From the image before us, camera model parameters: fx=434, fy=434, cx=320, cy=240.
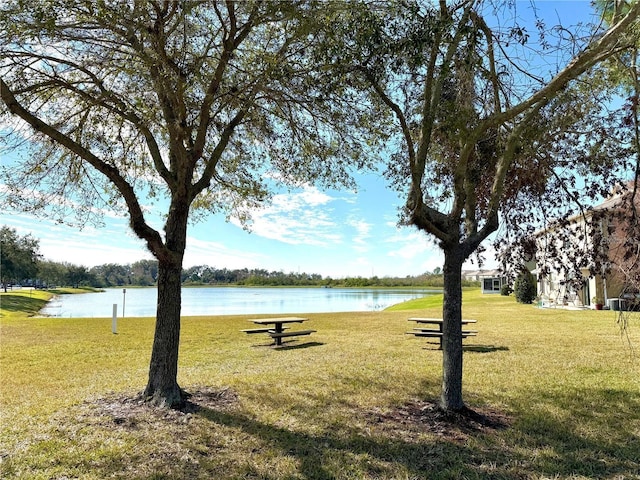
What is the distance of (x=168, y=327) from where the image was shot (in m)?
6.11

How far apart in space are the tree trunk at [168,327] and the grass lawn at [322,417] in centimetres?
32

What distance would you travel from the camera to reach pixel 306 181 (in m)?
8.43

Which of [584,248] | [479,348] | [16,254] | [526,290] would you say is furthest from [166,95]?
[16,254]

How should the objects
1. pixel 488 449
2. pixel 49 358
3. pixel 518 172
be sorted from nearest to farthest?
pixel 488 449 → pixel 518 172 → pixel 49 358

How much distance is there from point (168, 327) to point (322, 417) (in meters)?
2.46

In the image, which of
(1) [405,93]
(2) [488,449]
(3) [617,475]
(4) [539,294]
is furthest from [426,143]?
(4) [539,294]

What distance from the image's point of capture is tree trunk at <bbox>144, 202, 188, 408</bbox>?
600 cm

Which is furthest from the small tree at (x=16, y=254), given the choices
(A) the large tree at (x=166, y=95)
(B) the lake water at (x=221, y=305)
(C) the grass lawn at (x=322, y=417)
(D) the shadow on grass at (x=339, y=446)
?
(D) the shadow on grass at (x=339, y=446)

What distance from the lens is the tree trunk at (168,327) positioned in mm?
6000

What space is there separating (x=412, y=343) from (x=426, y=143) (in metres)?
8.55

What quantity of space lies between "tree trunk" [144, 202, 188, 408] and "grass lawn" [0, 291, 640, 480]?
1.04ft

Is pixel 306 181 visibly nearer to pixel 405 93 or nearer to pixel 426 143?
pixel 405 93

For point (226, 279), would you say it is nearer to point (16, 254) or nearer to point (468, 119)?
point (16, 254)

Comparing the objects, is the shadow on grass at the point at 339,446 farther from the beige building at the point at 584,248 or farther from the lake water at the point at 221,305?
the lake water at the point at 221,305
